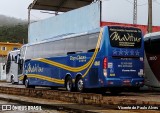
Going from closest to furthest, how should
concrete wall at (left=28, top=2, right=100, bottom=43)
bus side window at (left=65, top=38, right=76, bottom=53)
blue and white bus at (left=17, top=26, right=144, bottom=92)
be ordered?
blue and white bus at (left=17, top=26, right=144, bottom=92) < bus side window at (left=65, top=38, right=76, bottom=53) < concrete wall at (left=28, top=2, right=100, bottom=43)

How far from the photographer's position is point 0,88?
2736cm

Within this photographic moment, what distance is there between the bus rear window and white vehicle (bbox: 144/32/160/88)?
6.70 feet

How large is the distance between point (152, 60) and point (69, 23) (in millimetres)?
12786

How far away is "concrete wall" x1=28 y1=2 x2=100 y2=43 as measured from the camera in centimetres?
2870

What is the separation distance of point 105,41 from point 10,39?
3192 inches

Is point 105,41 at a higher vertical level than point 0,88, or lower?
higher

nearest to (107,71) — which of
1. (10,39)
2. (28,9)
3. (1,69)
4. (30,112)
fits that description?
(30,112)

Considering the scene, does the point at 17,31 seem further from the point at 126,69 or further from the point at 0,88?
the point at 126,69

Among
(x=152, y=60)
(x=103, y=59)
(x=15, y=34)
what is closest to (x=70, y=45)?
(x=103, y=59)

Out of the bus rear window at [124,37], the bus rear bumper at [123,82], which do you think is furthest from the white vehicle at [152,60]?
the bus rear bumper at [123,82]

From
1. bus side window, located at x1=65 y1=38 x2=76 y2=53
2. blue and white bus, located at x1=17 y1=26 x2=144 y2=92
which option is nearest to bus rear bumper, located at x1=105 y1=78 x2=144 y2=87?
blue and white bus, located at x1=17 y1=26 x2=144 y2=92

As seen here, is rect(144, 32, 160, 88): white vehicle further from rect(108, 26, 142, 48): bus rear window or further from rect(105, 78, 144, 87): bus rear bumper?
rect(105, 78, 144, 87): bus rear bumper

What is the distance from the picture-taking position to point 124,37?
18844 mm

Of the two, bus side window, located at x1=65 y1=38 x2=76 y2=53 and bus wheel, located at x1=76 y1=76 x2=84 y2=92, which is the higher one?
bus side window, located at x1=65 y1=38 x2=76 y2=53
